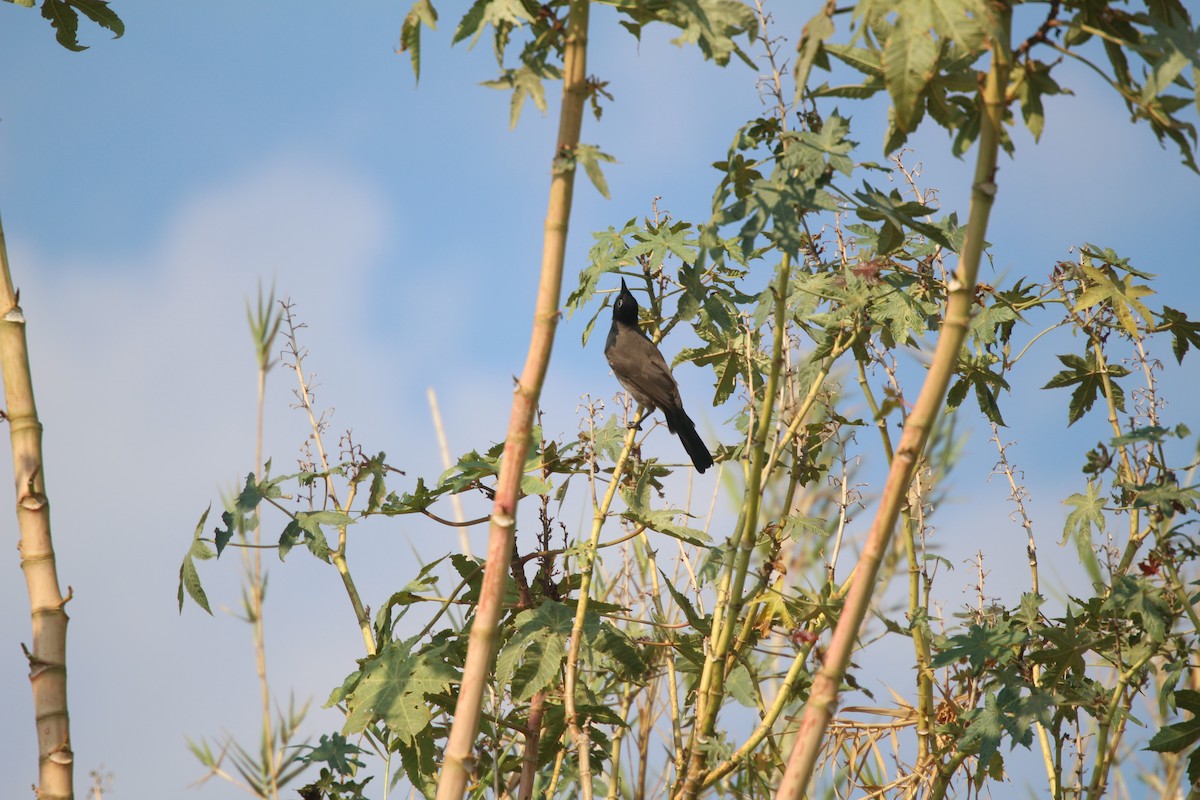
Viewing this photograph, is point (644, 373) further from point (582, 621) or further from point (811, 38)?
point (811, 38)

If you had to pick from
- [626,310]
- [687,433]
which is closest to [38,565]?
[687,433]

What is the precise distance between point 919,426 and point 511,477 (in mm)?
608

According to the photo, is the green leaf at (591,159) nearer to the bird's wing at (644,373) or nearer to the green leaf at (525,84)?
the green leaf at (525,84)

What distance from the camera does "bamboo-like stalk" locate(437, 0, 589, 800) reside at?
158cm

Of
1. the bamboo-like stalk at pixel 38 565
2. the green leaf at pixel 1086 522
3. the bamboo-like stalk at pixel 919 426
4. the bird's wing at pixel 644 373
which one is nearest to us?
the bamboo-like stalk at pixel 919 426

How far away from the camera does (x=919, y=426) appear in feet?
5.10

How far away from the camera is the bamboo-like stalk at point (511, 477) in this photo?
1.58m

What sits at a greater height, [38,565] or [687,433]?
[687,433]

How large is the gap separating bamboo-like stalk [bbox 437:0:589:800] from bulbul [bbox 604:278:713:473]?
9.89 feet

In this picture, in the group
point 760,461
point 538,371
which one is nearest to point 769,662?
point 760,461

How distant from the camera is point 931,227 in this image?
210 centimetres

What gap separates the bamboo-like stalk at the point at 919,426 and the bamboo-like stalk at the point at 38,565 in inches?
49.3

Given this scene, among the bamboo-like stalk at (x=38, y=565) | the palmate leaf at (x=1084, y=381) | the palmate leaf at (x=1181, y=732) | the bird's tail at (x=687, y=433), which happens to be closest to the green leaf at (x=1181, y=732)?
the palmate leaf at (x=1181, y=732)

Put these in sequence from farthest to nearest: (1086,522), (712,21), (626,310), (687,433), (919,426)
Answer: (626,310), (687,433), (1086,522), (712,21), (919,426)
